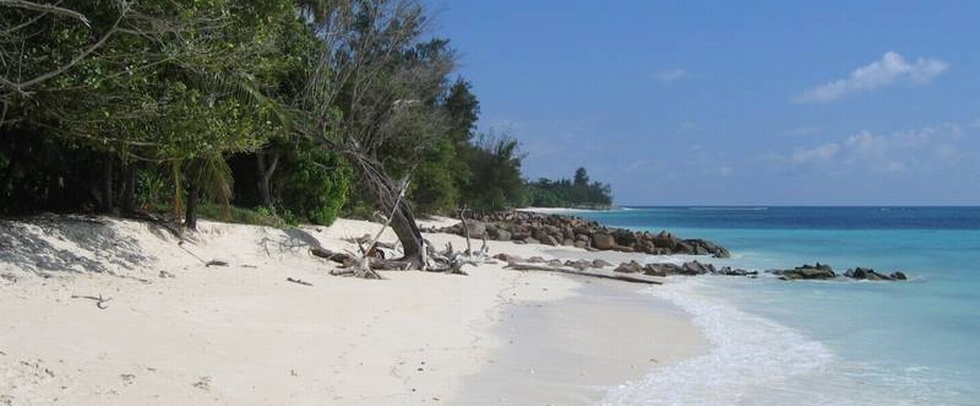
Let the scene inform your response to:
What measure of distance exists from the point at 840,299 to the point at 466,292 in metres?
8.51

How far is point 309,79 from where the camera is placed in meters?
20.5

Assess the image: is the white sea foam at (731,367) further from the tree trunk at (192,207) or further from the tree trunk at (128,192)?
the tree trunk at (128,192)

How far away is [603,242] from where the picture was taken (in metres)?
34.5

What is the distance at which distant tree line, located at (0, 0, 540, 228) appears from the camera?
10.2 metres

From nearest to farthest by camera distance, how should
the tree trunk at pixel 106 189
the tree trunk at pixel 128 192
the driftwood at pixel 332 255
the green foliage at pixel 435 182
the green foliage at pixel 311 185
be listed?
the tree trunk at pixel 106 189, the tree trunk at pixel 128 192, the driftwood at pixel 332 255, the green foliage at pixel 311 185, the green foliage at pixel 435 182

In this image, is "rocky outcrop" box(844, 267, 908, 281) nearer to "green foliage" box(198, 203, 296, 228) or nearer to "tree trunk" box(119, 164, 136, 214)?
"green foliage" box(198, 203, 296, 228)

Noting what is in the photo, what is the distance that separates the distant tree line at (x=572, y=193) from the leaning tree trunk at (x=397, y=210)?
108 metres

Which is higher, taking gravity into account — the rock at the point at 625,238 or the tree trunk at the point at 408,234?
the tree trunk at the point at 408,234

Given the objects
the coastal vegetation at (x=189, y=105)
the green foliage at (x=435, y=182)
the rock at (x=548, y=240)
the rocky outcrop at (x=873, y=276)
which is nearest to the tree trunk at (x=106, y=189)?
the coastal vegetation at (x=189, y=105)

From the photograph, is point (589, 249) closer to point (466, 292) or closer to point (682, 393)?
point (466, 292)

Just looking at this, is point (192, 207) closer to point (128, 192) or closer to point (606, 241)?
point (128, 192)

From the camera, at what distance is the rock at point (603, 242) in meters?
34.3

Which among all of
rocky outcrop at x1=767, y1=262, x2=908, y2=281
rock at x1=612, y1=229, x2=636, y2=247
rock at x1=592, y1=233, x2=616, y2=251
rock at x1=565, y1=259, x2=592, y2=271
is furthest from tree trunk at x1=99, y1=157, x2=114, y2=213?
rock at x1=612, y1=229, x2=636, y2=247

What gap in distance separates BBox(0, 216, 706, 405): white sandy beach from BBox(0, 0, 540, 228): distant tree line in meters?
1.45
